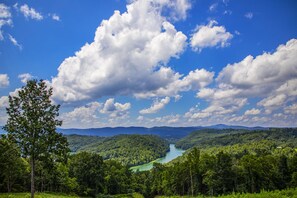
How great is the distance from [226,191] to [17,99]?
63.9 meters

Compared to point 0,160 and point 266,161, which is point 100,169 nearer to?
point 0,160

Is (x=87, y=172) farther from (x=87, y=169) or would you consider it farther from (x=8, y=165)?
(x=8, y=165)

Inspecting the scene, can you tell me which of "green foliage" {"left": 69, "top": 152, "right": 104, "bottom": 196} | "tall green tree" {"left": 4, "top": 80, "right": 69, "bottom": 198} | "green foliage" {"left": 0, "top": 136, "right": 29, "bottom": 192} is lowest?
"green foliage" {"left": 69, "top": 152, "right": 104, "bottom": 196}

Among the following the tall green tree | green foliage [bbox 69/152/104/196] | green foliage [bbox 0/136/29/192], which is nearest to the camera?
the tall green tree

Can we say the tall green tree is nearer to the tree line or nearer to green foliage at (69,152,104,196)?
the tree line

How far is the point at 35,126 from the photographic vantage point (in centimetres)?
2425

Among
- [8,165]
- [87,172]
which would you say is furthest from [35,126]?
[87,172]

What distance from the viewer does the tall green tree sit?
79.1ft

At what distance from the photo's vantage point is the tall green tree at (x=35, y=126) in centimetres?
2411

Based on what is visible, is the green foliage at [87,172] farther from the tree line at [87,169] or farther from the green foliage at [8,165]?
the green foliage at [8,165]

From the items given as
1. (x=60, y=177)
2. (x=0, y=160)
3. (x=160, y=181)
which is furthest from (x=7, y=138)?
(x=160, y=181)

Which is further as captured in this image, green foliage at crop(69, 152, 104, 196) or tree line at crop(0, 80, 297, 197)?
green foliage at crop(69, 152, 104, 196)

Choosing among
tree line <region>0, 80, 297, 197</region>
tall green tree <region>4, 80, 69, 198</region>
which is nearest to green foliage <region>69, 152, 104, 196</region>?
tree line <region>0, 80, 297, 197</region>

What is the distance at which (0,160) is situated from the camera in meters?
42.4
